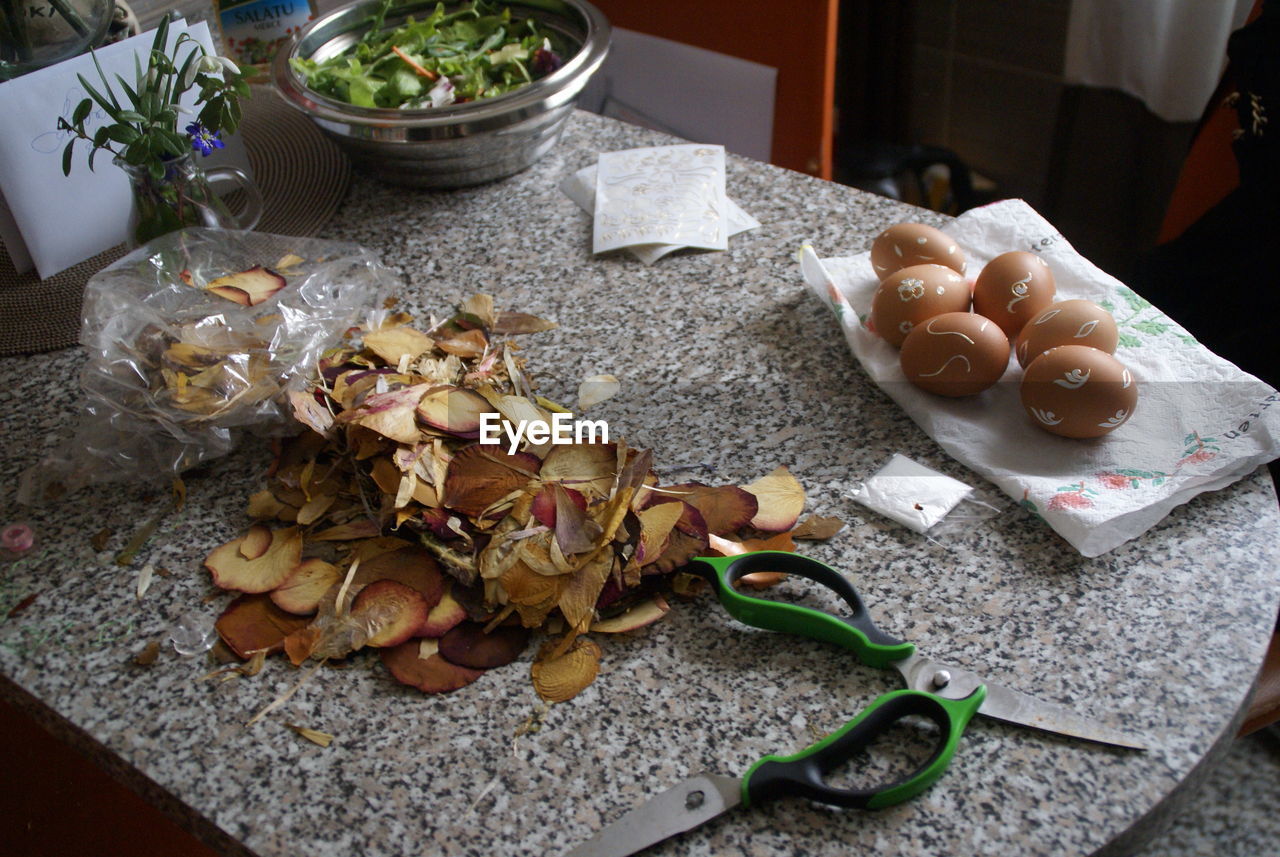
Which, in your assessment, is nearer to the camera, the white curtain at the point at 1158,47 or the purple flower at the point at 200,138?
the purple flower at the point at 200,138

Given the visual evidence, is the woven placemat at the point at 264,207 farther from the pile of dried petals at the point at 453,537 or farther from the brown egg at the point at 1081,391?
the brown egg at the point at 1081,391

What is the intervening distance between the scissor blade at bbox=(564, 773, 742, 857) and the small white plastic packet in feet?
0.86

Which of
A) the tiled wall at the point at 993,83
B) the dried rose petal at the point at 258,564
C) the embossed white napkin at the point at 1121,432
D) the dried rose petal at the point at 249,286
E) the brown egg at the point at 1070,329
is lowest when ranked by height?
the tiled wall at the point at 993,83

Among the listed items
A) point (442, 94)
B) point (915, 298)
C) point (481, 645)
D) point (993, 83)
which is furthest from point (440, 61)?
point (993, 83)

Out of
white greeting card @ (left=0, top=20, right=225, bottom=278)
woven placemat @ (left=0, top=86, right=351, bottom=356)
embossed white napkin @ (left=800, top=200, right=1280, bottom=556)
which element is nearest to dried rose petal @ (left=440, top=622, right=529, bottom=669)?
embossed white napkin @ (left=800, top=200, right=1280, bottom=556)

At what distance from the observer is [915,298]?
0.83m

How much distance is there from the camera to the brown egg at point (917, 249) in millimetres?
882

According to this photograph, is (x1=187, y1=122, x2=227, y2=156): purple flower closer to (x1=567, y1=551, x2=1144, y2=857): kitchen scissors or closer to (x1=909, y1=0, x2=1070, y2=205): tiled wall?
(x1=567, y1=551, x2=1144, y2=857): kitchen scissors

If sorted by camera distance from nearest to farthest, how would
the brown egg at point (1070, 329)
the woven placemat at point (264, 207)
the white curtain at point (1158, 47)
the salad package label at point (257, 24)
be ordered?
1. the brown egg at point (1070, 329)
2. the woven placemat at point (264, 207)
3. the salad package label at point (257, 24)
4. the white curtain at point (1158, 47)

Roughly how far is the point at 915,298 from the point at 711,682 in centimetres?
41

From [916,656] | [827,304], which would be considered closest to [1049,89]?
[827,304]

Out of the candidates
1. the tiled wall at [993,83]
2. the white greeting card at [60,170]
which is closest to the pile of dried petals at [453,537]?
the white greeting card at [60,170]

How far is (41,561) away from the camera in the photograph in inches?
29.8

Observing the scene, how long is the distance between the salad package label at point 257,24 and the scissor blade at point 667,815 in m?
1.26
